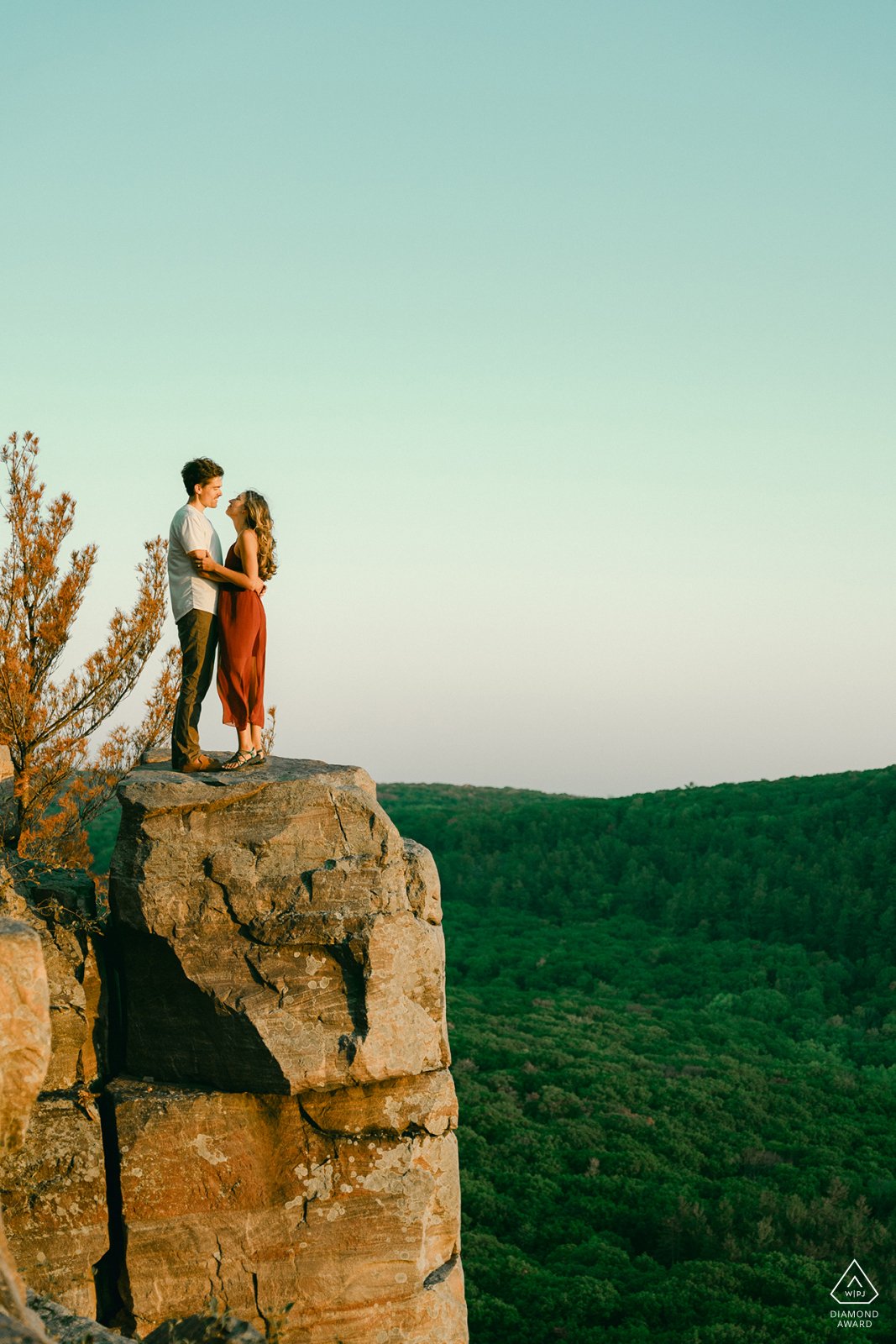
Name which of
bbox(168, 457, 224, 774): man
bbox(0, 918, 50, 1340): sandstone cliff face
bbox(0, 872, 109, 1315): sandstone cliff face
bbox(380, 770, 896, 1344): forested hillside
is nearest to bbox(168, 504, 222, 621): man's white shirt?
bbox(168, 457, 224, 774): man

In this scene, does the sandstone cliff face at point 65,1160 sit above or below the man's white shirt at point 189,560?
below

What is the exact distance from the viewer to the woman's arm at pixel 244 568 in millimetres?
9503

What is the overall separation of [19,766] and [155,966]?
9.93 feet

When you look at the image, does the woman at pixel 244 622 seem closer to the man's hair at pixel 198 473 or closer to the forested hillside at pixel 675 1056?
the man's hair at pixel 198 473

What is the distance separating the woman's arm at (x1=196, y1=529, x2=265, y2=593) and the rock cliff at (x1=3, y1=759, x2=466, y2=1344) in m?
1.71

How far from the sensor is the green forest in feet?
53.3

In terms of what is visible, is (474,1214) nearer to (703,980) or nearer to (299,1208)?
(299,1208)

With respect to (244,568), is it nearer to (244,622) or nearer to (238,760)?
(244,622)

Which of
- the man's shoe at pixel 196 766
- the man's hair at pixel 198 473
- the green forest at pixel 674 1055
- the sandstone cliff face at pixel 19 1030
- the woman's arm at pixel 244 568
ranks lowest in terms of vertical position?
the green forest at pixel 674 1055

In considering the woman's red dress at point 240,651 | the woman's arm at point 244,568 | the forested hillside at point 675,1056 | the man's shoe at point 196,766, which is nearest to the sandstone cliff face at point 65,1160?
the man's shoe at point 196,766

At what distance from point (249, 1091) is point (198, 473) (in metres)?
5.10

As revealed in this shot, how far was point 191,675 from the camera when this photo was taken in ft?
31.9

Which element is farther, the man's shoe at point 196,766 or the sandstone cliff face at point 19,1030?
the man's shoe at point 196,766

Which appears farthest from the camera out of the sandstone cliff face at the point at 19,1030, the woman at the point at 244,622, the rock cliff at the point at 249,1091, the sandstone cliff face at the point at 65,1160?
the woman at the point at 244,622
